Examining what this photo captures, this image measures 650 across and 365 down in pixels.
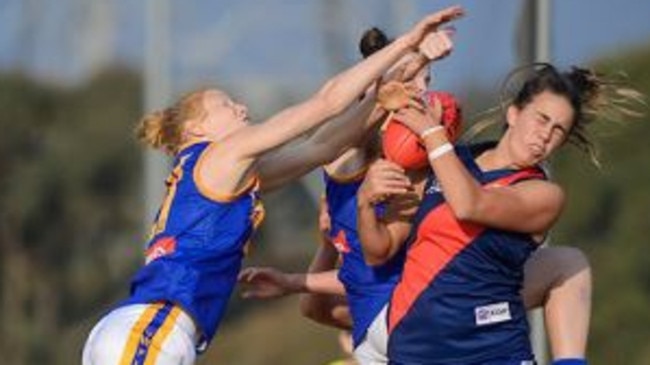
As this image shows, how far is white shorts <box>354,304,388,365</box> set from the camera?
6543mm

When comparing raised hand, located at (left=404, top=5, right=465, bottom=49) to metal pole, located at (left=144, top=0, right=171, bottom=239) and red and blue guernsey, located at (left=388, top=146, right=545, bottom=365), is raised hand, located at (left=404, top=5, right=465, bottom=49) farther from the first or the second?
metal pole, located at (left=144, top=0, right=171, bottom=239)

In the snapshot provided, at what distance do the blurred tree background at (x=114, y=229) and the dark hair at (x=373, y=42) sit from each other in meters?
5.41

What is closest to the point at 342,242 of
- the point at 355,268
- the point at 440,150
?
the point at 355,268

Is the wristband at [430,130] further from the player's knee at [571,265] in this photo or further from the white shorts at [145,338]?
the white shorts at [145,338]

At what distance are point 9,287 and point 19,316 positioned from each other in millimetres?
499

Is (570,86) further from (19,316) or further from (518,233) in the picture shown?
→ (19,316)

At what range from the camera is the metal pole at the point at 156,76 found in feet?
39.3

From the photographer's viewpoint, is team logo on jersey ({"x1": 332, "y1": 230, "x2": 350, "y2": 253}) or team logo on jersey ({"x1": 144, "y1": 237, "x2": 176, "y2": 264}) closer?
team logo on jersey ({"x1": 144, "y1": 237, "x2": 176, "y2": 264})

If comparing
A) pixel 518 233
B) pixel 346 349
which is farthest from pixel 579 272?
pixel 346 349

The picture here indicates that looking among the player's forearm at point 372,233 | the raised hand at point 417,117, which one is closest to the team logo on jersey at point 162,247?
the player's forearm at point 372,233

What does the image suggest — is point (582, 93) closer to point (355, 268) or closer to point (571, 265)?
point (571, 265)

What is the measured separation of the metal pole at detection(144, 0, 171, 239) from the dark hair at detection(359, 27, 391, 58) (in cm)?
478

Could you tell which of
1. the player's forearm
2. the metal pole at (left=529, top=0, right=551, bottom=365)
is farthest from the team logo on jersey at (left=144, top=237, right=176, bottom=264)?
the metal pole at (left=529, top=0, right=551, bottom=365)

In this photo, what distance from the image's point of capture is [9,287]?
18656 millimetres
